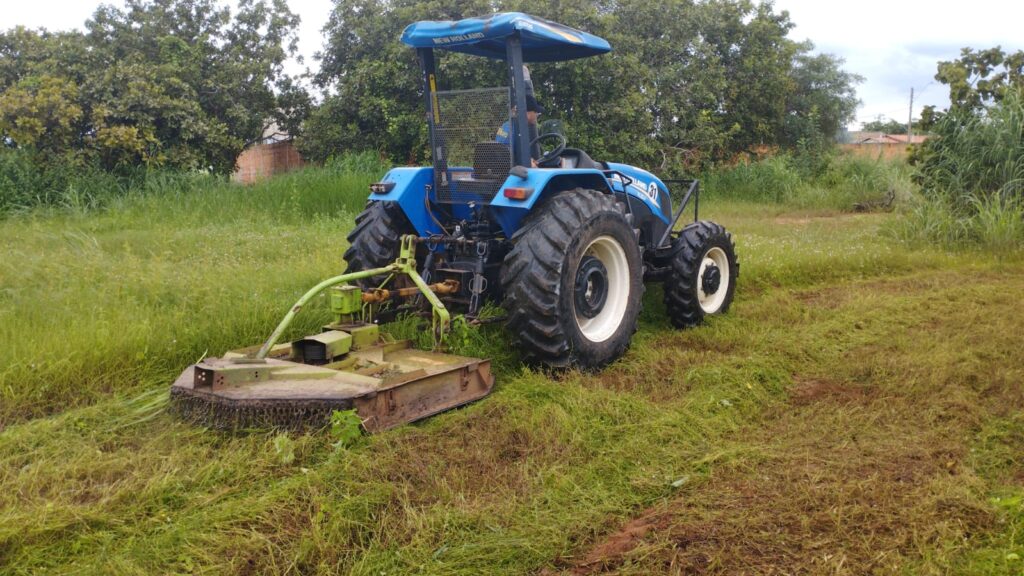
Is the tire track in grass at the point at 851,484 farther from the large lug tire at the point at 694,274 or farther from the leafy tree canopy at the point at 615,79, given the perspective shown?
the leafy tree canopy at the point at 615,79

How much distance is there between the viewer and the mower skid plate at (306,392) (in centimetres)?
341

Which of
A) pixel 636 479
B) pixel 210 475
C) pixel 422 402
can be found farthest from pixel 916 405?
pixel 210 475

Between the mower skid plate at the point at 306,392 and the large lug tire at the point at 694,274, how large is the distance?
7.74 ft

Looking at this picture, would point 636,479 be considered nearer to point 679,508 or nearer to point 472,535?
point 679,508

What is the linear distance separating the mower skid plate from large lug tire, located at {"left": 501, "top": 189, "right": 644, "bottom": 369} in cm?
57

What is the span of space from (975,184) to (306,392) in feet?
31.6

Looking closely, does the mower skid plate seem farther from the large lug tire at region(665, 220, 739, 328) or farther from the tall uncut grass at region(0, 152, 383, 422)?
the large lug tire at region(665, 220, 739, 328)

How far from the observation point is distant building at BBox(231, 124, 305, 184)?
52.6 feet

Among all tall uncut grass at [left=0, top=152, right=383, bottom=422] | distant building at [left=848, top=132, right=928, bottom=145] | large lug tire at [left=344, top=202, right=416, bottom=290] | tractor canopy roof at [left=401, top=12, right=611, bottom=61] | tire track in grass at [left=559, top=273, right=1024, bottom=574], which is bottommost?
tire track in grass at [left=559, top=273, right=1024, bottom=574]

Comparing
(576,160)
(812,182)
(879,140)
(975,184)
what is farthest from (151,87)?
(879,140)

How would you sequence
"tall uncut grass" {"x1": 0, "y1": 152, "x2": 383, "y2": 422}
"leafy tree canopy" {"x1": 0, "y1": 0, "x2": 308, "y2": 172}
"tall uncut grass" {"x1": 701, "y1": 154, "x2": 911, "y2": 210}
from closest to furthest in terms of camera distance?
"tall uncut grass" {"x1": 0, "y1": 152, "x2": 383, "y2": 422}
"leafy tree canopy" {"x1": 0, "y1": 0, "x2": 308, "y2": 172}
"tall uncut grass" {"x1": 701, "y1": 154, "x2": 911, "y2": 210}

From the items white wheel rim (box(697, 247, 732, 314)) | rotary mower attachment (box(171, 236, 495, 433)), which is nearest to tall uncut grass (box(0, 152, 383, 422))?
rotary mower attachment (box(171, 236, 495, 433))

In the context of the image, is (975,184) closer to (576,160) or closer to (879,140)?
(576,160)

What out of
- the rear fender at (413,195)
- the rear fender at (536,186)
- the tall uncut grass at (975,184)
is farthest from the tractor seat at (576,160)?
the tall uncut grass at (975,184)
